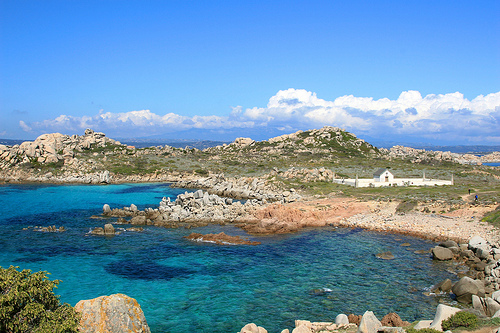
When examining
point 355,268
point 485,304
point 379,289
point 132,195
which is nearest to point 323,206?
point 355,268

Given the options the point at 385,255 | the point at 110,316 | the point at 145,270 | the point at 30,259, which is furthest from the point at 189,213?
the point at 110,316

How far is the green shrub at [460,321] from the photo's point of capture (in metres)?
12.8

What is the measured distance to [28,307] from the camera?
9.47m

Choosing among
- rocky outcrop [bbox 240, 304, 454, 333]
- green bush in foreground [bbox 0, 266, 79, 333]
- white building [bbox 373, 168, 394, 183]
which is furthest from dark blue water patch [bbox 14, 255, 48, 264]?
white building [bbox 373, 168, 394, 183]

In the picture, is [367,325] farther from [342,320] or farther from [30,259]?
[30,259]

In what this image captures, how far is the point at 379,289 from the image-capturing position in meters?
21.5

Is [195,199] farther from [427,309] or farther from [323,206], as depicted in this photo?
[427,309]

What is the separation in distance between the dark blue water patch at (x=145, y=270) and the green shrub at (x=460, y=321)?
1635 centimetres

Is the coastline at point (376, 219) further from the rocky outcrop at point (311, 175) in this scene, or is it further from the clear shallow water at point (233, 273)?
the rocky outcrop at point (311, 175)

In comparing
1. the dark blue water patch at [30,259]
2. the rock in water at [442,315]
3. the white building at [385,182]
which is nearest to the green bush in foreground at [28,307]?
the rock in water at [442,315]

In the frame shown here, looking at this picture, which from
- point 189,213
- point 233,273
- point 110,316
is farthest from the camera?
point 189,213

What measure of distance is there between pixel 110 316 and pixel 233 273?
13668 millimetres

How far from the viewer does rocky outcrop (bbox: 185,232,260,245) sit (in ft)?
106

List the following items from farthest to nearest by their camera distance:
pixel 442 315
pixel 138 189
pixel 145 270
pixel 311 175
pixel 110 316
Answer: pixel 138 189
pixel 311 175
pixel 145 270
pixel 442 315
pixel 110 316
